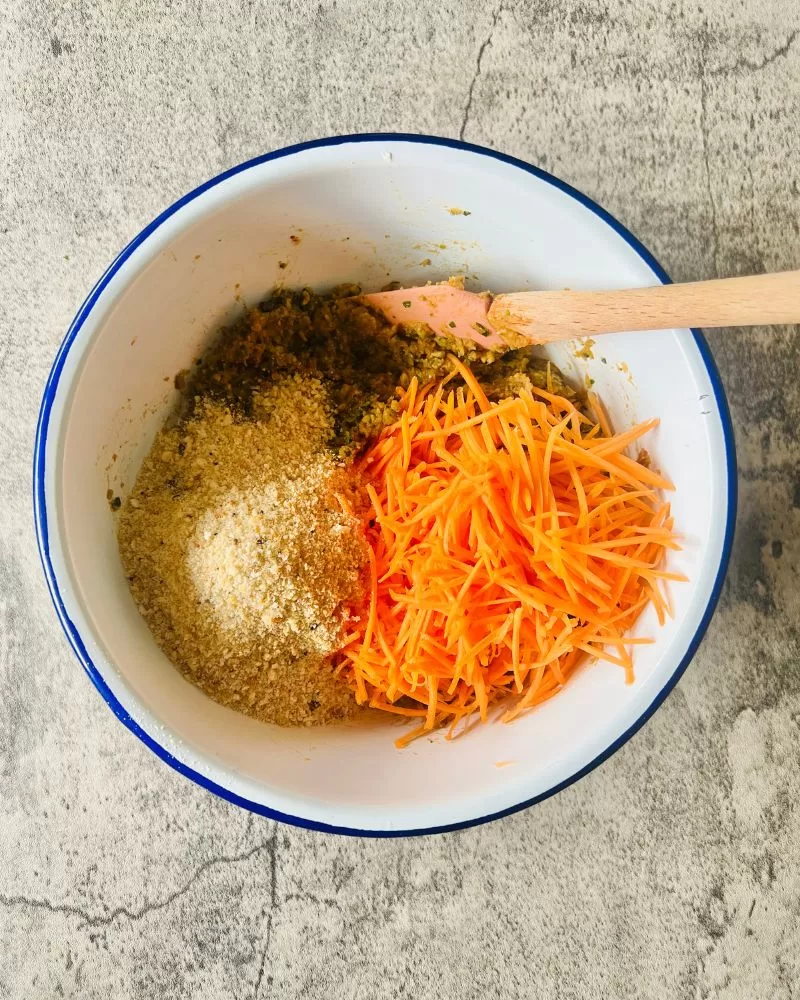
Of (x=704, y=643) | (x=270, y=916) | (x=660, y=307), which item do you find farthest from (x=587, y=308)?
(x=270, y=916)

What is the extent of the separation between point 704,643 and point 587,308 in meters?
0.56

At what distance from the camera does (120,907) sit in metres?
1.20

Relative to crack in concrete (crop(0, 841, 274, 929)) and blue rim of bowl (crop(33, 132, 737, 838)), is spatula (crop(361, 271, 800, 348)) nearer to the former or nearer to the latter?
blue rim of bowl (crop(33, 132, 737, 838))

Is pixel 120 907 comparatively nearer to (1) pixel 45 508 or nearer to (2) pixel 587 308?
(1) pixel 45 508

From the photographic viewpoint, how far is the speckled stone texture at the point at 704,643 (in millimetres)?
1191

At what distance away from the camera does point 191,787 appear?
119cm

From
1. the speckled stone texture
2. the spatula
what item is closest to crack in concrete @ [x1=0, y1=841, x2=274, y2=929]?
the speckled stone texture

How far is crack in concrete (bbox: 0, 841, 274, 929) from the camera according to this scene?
1194mm

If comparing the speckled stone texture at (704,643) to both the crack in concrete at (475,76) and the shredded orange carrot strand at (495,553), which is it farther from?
the shredded orange carrot strand at (495,553)

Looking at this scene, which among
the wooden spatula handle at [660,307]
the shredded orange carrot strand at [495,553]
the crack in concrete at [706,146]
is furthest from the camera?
the crack in concrete at [706,146]

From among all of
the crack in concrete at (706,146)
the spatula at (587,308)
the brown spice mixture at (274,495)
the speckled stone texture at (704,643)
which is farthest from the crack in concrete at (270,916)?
the crack in concrete at (706,146)

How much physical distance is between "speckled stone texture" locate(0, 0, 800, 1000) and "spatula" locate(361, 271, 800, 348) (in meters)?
0.31

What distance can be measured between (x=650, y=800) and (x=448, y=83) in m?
1.09

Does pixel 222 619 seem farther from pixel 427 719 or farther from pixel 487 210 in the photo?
pixel 487 210
